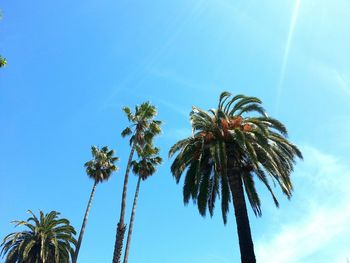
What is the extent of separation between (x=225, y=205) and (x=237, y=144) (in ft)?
12.2

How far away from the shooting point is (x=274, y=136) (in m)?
22.1

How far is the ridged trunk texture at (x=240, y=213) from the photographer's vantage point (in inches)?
747

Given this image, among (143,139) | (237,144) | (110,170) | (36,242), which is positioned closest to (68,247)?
(36,242)

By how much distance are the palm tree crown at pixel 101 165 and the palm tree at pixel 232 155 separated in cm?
2392

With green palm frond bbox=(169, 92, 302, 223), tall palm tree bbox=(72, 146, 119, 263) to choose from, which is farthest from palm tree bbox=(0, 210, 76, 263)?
green palm frond bbox=(169, 92, 302, 223)

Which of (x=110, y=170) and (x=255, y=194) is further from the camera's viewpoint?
(x=110, y=170)

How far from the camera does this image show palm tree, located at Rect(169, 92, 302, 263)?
20766mm

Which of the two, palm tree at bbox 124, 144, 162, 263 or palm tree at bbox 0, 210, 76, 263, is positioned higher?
palm tree at bbox 124, 144, 162, 263

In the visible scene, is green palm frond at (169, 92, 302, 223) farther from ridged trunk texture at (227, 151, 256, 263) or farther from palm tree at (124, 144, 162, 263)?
palm tree at (124, 144, 162, 263)

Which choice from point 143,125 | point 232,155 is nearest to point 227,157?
point 232,155

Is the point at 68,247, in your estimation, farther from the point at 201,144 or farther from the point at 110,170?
the point at 201,144

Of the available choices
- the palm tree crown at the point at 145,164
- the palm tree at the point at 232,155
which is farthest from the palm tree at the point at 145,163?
the palm tree at the point at 232,155

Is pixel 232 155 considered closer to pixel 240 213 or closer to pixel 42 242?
pixel 240 213

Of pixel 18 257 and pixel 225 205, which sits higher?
pixel 18 257
